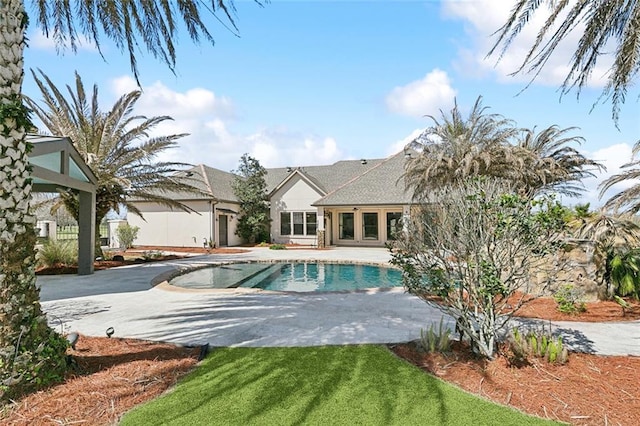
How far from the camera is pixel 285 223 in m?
29.7

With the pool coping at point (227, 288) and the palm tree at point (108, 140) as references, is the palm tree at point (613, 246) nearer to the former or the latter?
the pool coping at point (227, 288)

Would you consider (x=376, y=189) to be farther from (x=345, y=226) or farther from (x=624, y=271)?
(x=624, y=271)

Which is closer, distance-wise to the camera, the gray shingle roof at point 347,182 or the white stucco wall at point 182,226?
the gray shingle roof at point 347,182

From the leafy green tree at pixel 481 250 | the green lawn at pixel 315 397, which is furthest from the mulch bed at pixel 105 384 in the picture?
the leafy green tree at pixel 481 250

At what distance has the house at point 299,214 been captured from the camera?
27.2 m

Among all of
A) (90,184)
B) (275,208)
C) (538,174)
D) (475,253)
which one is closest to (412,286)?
(475,253)

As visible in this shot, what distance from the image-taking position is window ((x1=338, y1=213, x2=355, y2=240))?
28891mm

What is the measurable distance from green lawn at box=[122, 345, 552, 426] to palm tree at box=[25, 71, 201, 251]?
13.5 m

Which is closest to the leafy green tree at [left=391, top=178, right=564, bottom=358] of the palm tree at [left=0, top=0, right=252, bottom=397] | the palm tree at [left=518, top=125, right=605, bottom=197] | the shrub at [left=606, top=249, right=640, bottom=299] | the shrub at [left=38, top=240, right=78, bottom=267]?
the palm tree at [left=0, top=0, right=252, bottom=397]

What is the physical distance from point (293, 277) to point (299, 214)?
1312cm

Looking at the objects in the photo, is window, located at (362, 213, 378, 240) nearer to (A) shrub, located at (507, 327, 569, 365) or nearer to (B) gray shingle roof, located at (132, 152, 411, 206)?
(B) gray shingle roof, located at (132, 152, 411, 206)

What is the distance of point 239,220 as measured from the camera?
30531 mm

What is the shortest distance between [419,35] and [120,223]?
2767 cm

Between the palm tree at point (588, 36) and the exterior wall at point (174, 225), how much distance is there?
24929mm
